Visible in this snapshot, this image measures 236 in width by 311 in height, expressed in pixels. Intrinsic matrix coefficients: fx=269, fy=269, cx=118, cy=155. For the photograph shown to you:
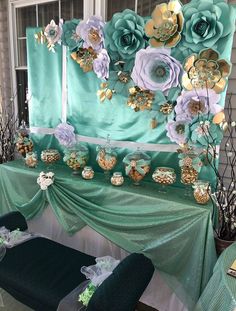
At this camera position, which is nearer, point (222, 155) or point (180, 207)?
point (180, 207)

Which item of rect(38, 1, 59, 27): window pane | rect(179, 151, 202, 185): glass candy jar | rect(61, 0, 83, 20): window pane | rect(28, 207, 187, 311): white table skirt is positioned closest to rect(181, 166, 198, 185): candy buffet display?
rect(179, 151, 202, 185): glass candy jar

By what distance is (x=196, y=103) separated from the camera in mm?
1698

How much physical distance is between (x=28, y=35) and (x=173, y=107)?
156 cm

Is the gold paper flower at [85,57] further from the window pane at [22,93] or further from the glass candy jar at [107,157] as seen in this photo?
the window pane at [22,93]

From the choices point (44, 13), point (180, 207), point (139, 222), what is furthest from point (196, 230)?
point (44, 13)

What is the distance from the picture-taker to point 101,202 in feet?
→ 6.88

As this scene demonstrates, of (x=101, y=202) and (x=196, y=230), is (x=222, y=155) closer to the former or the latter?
(x=196, y=230)

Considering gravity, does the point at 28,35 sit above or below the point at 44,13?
below

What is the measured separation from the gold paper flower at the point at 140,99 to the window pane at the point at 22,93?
1617mm

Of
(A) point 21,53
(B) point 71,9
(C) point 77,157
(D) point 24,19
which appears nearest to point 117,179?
(C) point 77,157

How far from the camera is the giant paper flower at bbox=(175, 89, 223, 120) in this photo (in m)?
1.66

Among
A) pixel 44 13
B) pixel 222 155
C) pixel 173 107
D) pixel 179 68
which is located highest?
pixel 44 13

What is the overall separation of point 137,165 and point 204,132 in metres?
0.52

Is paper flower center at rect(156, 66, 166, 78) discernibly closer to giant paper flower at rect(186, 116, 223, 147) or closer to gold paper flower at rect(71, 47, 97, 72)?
giant paper flower at rect(186, 116, 223, 147)
